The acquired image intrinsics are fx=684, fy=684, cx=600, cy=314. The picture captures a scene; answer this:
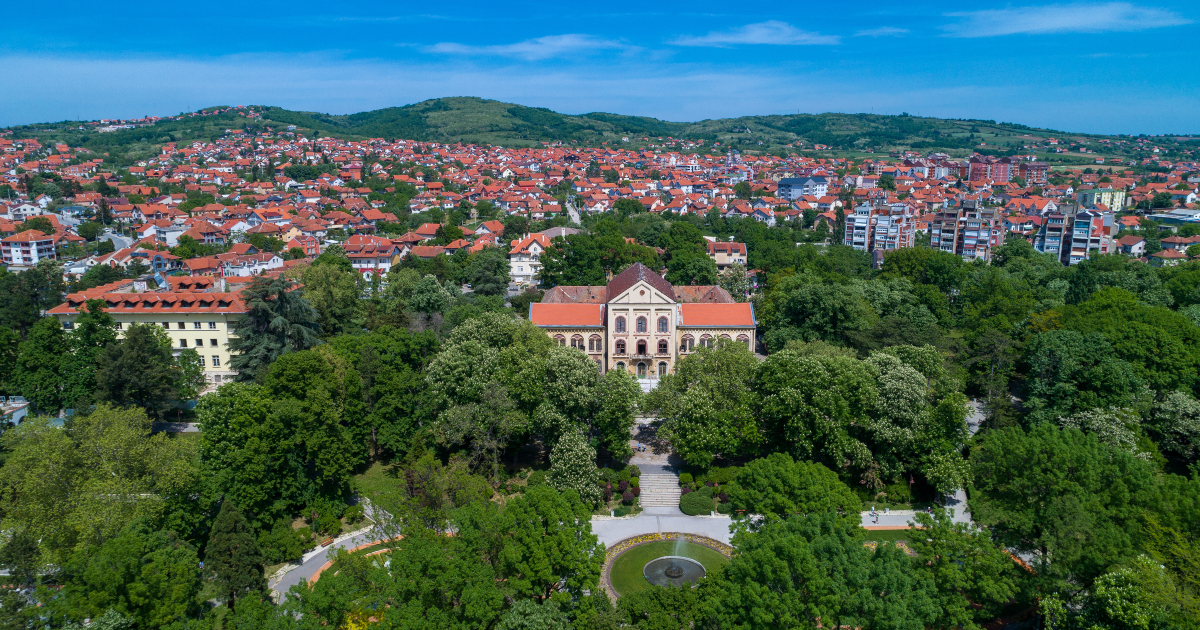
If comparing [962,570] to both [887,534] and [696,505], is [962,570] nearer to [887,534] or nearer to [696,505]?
[887,534]

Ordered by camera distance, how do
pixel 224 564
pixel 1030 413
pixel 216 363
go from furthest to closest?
pixel 216 363, pixel 1030 413, pixel 224 564

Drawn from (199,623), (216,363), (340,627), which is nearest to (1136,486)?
(340,627)

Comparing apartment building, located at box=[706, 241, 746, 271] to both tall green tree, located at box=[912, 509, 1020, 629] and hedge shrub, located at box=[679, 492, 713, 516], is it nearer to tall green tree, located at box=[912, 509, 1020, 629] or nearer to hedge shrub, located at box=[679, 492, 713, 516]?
hedge shrub, located at box=[679, 492, 713, 516]

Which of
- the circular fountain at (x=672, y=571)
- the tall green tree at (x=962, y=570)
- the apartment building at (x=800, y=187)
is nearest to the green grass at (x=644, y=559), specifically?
the circular fountain at (x=672, y=571)

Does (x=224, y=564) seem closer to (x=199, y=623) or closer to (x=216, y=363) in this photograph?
(x=199, y=623)

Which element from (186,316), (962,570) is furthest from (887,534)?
(186,316)

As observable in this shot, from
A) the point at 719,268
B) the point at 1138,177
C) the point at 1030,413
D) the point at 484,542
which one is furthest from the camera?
the point at 1138,177
